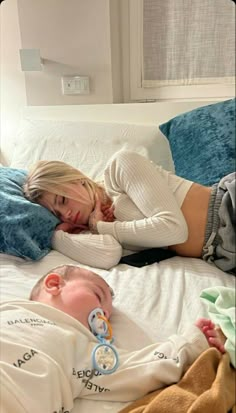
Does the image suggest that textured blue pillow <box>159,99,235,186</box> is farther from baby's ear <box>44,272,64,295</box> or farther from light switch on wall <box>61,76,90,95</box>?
baby's ear <box>44,272,64,295</box>

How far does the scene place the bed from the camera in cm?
54

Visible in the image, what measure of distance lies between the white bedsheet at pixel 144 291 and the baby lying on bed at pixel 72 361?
0.08 feet

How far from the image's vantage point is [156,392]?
0.41m

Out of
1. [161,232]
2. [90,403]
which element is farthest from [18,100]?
[90,403]

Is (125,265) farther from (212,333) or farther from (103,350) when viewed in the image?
(212,333)

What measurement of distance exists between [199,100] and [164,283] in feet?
0.97

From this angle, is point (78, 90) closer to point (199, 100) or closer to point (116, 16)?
point (116, 16)

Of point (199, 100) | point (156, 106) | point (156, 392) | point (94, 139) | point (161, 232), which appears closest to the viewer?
point (156, 392)

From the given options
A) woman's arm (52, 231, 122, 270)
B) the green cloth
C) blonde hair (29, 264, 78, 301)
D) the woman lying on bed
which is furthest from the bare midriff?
the green cloth

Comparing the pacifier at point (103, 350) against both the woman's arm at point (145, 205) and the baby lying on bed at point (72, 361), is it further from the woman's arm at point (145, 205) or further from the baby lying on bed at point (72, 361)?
the woman's arm at point (145, 205)

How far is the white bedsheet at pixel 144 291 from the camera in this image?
50 centimetres

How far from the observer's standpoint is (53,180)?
86 cm

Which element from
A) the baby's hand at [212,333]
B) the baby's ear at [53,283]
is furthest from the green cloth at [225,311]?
the baby's ear at [53,283]

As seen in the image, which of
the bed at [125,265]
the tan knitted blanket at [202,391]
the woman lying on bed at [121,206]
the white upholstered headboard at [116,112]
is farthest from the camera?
the woman lying on bed at [121,206]
